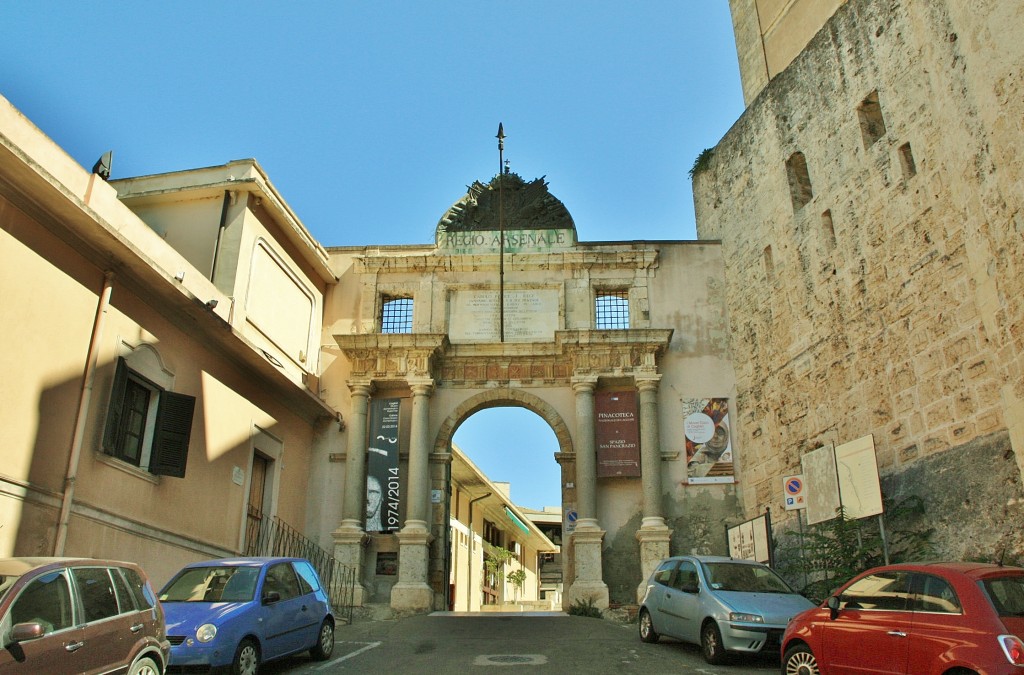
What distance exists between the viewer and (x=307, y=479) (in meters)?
20.3

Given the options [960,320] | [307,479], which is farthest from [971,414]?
[307,479]

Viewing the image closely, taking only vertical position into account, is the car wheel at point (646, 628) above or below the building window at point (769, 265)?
below

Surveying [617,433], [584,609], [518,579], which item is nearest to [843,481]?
[584,609]

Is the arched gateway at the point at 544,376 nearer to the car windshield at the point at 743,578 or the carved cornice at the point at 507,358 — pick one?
the carved cornice at the point at 507,358

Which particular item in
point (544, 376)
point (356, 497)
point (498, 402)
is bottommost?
point (356, 497)

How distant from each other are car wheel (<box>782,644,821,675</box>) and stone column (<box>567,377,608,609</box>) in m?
10.2

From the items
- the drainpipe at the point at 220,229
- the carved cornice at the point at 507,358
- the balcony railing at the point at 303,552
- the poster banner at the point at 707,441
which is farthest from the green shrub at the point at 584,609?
the drainpipe at the point at 220,229

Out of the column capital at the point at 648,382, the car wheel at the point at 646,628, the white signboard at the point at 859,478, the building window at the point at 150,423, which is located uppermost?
the column capital at the point at 648,382

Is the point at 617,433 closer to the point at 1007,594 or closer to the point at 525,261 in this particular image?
the point at 525,261

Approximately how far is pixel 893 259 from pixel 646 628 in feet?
24.3

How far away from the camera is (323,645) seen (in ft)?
34.6

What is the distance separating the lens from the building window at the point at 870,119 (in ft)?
→ 50.9

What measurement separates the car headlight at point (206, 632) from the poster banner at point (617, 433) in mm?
12268

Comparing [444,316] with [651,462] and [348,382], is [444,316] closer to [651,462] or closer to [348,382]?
[348,382]
